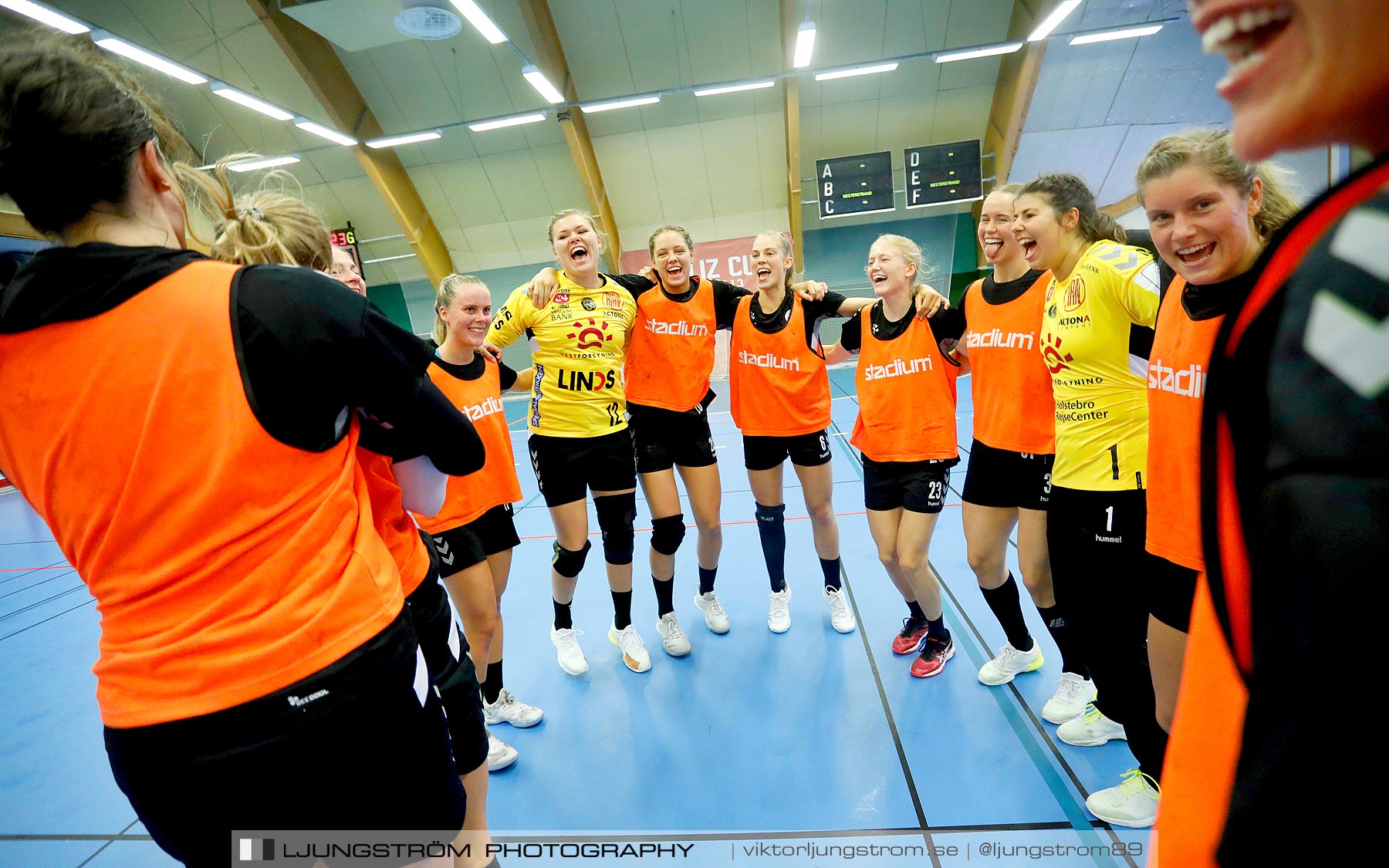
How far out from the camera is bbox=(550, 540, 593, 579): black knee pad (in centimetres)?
340

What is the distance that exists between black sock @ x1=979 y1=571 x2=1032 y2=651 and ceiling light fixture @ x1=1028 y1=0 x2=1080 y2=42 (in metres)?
10.1

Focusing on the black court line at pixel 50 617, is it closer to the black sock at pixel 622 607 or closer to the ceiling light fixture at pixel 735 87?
the black sock at pixel 622 607

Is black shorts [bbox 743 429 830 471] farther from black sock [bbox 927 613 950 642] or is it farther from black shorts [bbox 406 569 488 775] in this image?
black shorts [bbox 406 569 488 775]

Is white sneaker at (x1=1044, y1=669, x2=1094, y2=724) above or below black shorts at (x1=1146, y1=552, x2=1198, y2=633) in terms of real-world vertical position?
below

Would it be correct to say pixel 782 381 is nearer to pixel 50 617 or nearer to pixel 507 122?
pixel 50 617

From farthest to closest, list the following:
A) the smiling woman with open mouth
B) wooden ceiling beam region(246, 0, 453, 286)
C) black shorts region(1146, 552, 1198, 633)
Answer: wooden ceiling beam region(246, 0, 453, 286) < black shorts region(1146, 552, 1198, 633) < the smiling woman with open mouth

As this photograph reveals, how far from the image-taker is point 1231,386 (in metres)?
0.47

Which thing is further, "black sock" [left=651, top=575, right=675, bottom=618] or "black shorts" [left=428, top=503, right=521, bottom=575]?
"black sock" [left=651, top=575, right=675, bottom=618]

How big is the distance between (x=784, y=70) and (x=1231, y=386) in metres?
13.6

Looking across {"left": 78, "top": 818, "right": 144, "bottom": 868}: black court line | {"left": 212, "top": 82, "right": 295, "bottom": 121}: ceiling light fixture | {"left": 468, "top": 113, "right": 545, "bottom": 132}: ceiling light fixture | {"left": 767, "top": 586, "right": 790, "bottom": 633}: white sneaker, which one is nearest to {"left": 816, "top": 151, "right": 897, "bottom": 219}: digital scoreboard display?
{"left": 468, "top": 113, "right": 545, "bottom": 132}: ceiling light fixture

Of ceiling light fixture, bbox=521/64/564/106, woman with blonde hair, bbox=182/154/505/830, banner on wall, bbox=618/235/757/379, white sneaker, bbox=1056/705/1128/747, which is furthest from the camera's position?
banner on wall, bbox=618/235/757/379

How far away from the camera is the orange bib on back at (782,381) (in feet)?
11.9

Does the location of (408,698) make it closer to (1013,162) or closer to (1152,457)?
(1152,457)

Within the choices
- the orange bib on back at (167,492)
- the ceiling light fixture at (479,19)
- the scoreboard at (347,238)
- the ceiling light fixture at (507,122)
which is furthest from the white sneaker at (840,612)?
the scoreboard at (347,238)
